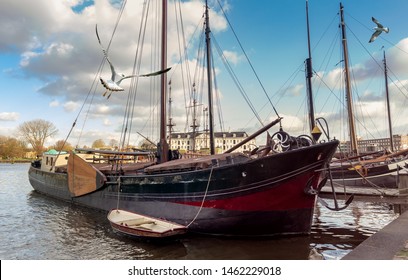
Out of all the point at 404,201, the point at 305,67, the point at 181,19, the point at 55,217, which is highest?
the point at 181,19

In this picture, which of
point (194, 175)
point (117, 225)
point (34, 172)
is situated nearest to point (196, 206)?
point (194, 175)

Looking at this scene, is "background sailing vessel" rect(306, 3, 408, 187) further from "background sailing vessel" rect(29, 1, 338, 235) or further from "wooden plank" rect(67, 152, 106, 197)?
"wooden plank" rect(67, 152, 106, 197)

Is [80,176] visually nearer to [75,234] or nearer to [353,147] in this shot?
[75,234]

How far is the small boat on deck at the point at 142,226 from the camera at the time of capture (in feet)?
27.9

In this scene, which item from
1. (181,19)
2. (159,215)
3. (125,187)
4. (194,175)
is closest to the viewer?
(194,175)

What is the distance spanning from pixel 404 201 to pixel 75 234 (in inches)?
464

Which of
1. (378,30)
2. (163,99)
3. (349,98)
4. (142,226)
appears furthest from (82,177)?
(349,98)

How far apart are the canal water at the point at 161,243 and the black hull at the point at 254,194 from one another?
0.40m

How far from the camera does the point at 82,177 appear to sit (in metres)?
15.3

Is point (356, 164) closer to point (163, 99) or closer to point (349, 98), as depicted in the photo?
point (349, 98)

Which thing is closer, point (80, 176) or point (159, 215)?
point (159, 215)

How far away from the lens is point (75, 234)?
1081 cm

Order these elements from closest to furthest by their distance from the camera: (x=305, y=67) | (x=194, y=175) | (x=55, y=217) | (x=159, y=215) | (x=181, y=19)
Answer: (x=194, y=175) < (x=159, y=215) < (x=55, y=217) < (x=181, y=19) < (x=305, y=67)

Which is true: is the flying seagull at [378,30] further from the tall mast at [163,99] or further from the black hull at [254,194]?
the tall mast at [163,99]
